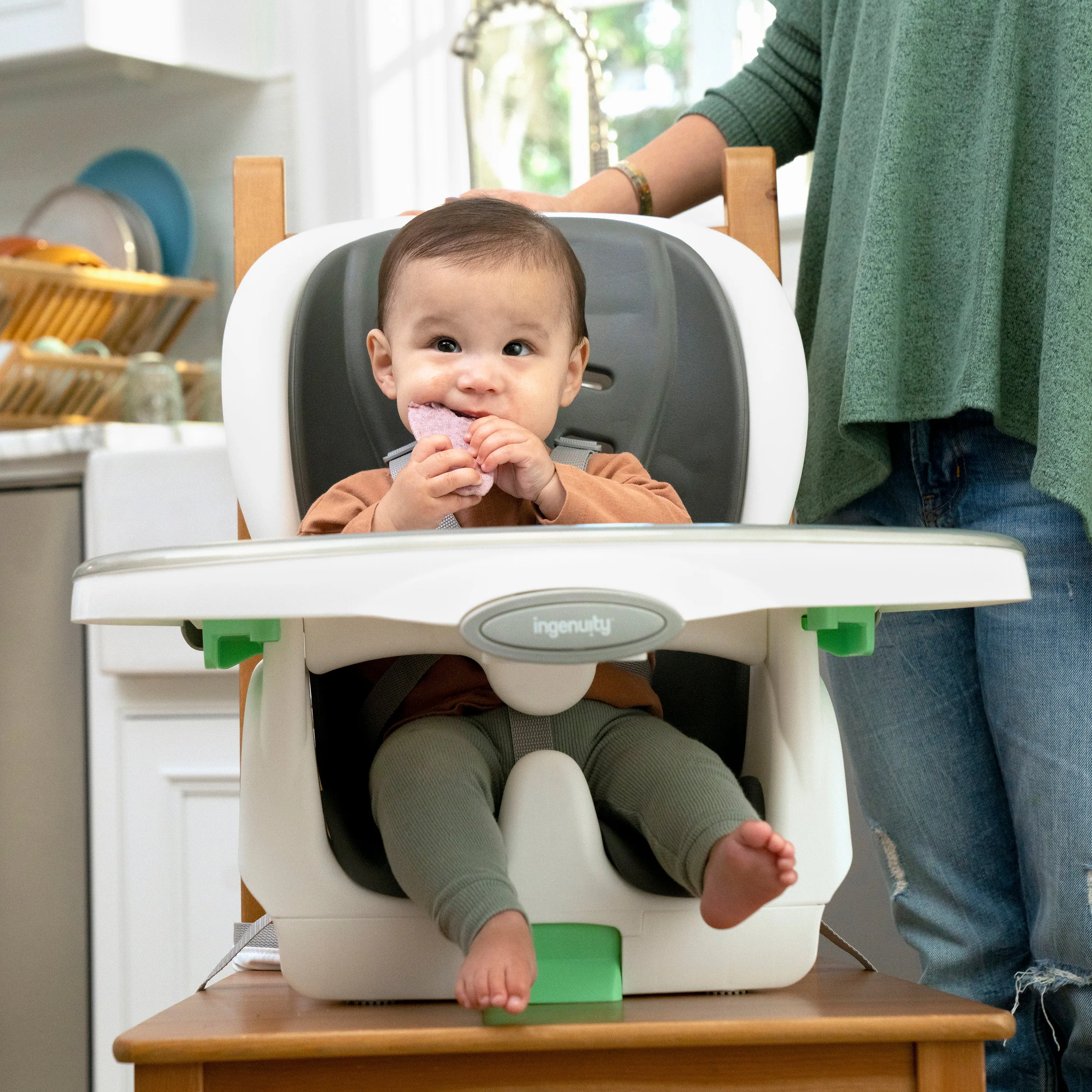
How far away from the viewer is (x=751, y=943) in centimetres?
71

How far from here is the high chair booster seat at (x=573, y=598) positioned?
56 centimetres

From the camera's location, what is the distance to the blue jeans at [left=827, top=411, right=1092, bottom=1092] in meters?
0.83

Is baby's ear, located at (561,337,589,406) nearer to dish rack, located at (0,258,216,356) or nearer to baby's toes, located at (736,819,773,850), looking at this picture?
baby's toes, located at (736,819,773,850)

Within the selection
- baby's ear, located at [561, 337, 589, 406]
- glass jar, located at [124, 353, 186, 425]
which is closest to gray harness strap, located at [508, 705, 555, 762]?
baby's ear, located at [561, 337, 589, 406]

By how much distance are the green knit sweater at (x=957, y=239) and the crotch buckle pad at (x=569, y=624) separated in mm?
339

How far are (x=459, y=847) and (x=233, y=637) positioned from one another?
0.51ft

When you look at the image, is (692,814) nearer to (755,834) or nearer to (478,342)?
(755,834)

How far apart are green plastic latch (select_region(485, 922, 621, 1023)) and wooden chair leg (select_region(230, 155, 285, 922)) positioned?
1.23 feet

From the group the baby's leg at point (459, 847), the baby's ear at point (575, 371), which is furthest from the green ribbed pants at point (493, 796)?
the baby's ear at point (575, 371)

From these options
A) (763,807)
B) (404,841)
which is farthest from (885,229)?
(404,841)

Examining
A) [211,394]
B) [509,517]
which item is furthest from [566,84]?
[509,517]

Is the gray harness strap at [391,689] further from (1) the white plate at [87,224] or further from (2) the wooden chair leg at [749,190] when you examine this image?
(1) the white plate at [87,224]

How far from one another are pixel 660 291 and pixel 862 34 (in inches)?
9.3

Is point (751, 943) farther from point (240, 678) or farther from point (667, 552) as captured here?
point (240, 678)
